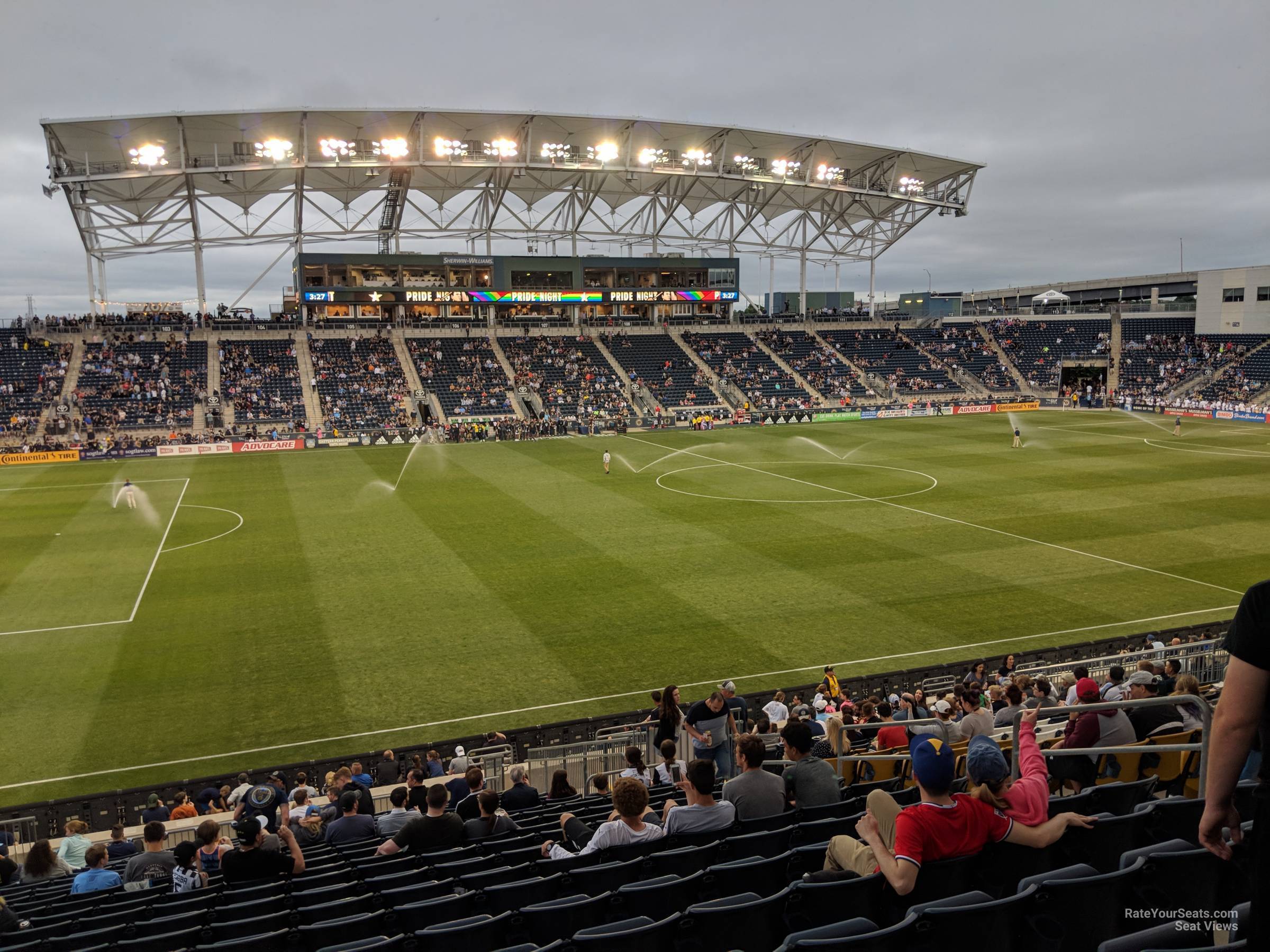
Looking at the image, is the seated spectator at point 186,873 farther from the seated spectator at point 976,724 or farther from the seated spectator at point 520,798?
the seated spectator at point 976,724

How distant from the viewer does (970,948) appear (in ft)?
13.7

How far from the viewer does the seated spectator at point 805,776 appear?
7.53 meters

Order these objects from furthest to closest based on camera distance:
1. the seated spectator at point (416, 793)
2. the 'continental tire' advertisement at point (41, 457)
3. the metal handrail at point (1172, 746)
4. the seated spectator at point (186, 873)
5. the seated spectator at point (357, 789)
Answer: the 'continental tire' advertisement at point (41, 457), the seated spectator at point (357, 789), the seated spectator at point (416, 793), the seated spectator at point (186, 873), the metal handrail at point (1172, 746)

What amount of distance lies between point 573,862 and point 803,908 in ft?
8.39

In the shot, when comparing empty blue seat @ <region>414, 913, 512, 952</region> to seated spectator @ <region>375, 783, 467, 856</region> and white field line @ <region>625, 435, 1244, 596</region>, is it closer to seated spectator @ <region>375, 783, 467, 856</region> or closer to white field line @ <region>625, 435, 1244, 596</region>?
seated spectator @ <region>375, 783, 467, 856</region>

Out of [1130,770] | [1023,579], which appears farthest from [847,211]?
[1130,770]

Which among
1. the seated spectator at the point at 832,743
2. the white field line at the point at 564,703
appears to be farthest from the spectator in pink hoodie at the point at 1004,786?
the white field line at the point at 564,703

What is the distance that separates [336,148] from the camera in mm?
64375

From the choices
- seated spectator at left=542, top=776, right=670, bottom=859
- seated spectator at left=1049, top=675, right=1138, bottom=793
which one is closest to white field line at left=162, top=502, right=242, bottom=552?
seated spectator at left=542, top=776, right=670, bottom=859

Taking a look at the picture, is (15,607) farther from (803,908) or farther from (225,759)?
(803,908)

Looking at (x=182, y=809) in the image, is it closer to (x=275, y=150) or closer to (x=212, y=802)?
(x=212, y=802)

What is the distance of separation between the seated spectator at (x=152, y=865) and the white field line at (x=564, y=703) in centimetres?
802

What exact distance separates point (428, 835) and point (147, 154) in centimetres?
6718

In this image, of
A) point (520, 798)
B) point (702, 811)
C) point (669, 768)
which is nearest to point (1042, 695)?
point (669, 768)
